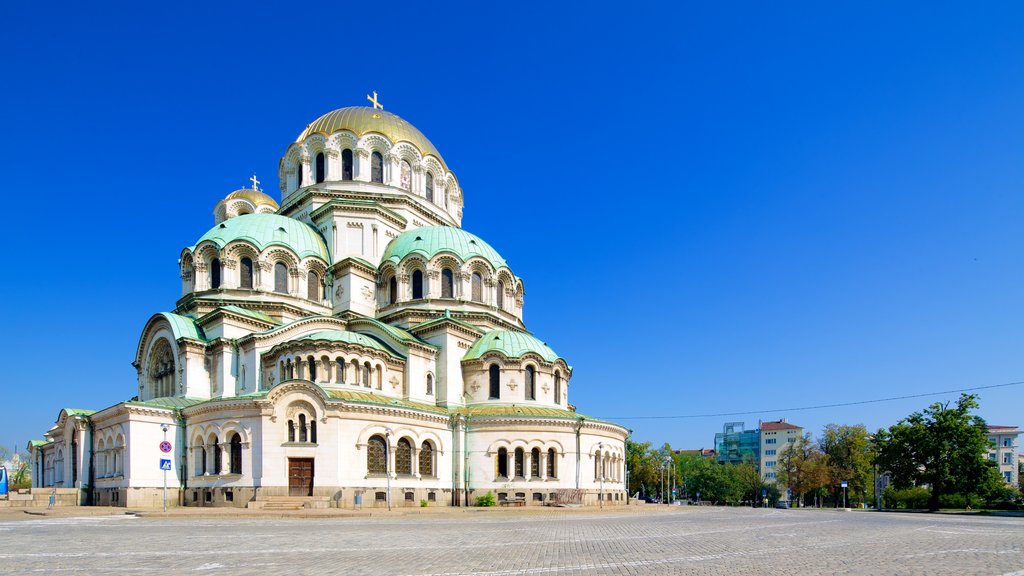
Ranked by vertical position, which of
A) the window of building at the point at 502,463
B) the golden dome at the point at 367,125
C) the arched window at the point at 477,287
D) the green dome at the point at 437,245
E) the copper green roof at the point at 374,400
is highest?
the golden dome at the point at 367,125

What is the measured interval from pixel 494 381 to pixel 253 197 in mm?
28703

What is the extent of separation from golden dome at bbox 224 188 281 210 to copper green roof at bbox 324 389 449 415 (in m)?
26.5

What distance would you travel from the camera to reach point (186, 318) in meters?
42.3

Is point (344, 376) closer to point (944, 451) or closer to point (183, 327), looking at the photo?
point (183, 327)

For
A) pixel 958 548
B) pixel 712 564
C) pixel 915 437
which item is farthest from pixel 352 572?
pixel 915 437

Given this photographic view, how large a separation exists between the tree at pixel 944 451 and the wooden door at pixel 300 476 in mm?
41688

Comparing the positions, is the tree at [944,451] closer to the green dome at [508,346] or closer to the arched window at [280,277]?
the green dome at [508,346]

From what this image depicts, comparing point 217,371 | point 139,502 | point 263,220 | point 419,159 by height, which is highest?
point 419,159

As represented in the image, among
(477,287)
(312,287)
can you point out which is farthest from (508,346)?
(312,287)

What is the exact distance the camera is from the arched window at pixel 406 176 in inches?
2034

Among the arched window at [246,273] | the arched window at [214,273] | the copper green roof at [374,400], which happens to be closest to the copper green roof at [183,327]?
the arched window at [214,273]

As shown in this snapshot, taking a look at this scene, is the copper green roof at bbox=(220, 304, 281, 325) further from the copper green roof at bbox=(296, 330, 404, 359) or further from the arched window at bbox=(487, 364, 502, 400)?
the arched window at bbox=(487, 364, 502, 400)

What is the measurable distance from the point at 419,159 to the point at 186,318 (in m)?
18.5

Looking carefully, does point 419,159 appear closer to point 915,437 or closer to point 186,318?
point 186,318
